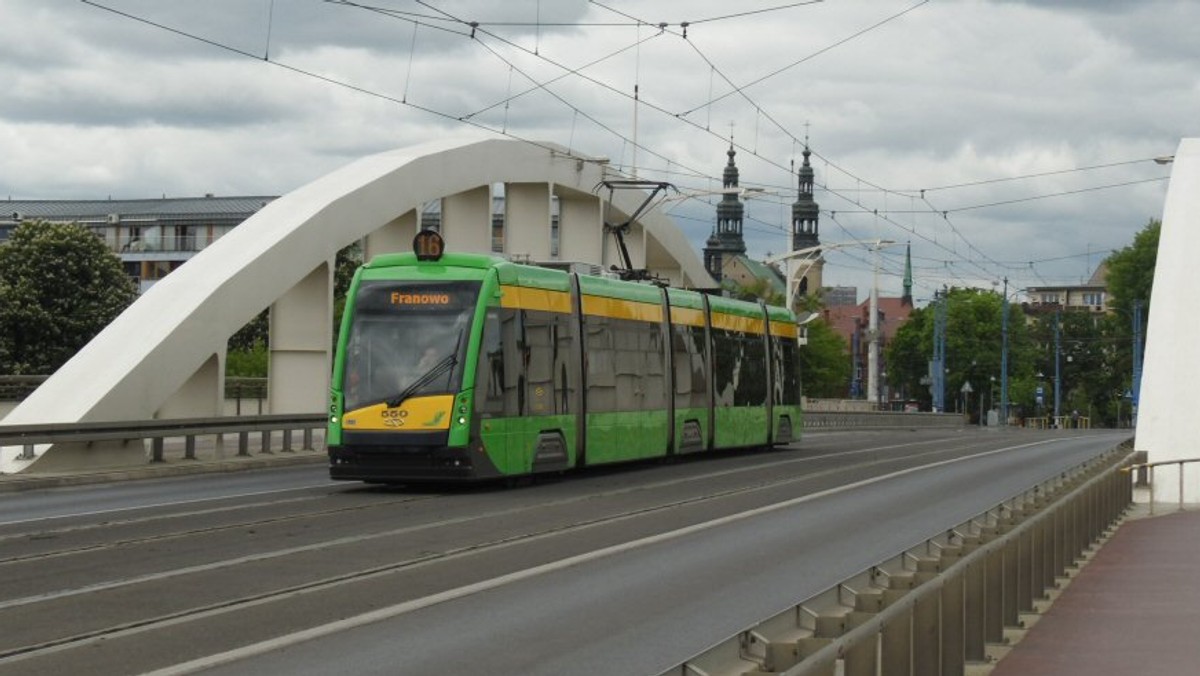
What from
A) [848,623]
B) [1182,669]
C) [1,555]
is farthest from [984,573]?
[1,555]

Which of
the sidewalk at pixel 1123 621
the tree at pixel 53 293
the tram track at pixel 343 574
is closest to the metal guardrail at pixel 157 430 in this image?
the tram track at pixel 343 574

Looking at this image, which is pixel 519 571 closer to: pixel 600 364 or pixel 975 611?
pixel 975 611

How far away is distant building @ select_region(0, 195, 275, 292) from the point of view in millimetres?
135500

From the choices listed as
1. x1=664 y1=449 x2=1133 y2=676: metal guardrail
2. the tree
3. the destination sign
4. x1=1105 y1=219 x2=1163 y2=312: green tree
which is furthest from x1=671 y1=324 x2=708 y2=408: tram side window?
x1=1105 y1=219 x2=1163 y2=312: green tree

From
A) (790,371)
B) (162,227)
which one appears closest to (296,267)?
(790,371)

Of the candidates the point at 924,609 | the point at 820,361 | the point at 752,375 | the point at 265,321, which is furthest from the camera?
the point at 820,361

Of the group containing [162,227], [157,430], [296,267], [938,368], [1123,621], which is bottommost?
[1123,621]

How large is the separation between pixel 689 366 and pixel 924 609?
24.9 m

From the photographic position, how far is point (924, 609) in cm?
809

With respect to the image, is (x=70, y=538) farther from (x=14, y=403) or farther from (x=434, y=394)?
(x=14, y=403)

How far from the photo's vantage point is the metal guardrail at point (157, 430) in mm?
26281

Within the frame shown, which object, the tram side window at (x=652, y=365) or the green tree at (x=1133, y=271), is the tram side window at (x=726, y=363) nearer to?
the tram side window at (x=652, y=365)

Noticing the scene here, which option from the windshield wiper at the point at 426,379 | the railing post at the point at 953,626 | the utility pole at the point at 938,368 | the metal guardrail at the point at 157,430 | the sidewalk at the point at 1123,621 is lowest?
the sidewalk at the point at 1123,621

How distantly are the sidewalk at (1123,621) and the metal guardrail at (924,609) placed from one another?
0.25 m
